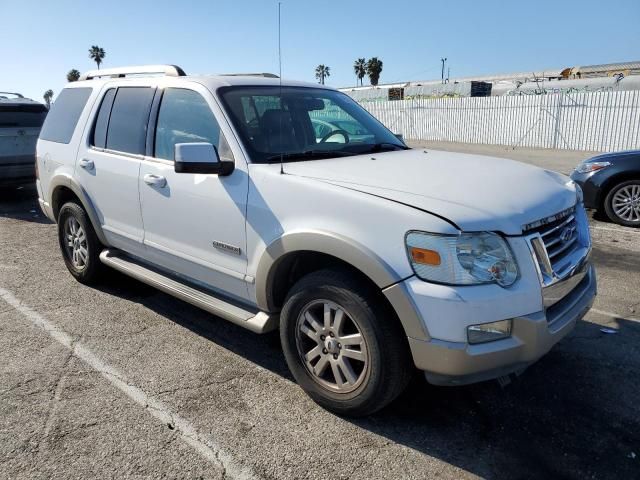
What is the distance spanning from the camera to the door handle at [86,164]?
446 centimetres

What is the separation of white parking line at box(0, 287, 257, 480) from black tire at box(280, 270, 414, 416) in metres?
0.65

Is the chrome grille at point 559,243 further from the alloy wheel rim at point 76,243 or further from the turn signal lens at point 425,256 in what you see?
the alloy wheel rim at point 76,243

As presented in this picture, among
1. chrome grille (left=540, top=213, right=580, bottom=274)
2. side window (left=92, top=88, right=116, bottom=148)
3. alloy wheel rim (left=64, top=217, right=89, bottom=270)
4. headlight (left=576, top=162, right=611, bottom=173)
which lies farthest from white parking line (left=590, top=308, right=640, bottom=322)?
alloy wheel rim (left=64, top=217, right=89, bottom=270)

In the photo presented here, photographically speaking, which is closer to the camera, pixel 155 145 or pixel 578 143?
pixel 155 145

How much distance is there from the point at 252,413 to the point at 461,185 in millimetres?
1729

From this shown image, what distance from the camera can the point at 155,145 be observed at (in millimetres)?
3887

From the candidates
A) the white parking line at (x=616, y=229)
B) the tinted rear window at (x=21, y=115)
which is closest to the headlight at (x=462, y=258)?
the white parking line at (x=616, y=229)

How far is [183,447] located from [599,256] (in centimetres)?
517

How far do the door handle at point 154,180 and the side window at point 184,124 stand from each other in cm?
16

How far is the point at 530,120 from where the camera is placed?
68.8 feet

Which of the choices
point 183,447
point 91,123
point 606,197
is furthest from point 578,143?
point 183,447

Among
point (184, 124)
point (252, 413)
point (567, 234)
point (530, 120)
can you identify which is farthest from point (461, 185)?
point (530, 120)

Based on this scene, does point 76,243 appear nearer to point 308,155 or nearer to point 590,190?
point 308,155

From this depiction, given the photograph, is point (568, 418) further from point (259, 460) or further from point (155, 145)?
point (155, 145)
